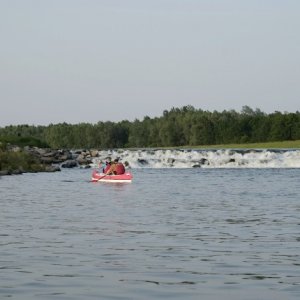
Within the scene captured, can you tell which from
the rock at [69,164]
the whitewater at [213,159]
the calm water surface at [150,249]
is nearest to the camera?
the calm water surface at [150,249]

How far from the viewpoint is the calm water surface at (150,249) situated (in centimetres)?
1404

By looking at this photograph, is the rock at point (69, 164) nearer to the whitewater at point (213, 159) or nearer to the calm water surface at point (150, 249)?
the whitewater at point (213, 159)

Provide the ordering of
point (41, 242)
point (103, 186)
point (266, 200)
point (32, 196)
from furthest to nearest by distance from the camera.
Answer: point (103, 186), point (32, 196), point (266, 200), point (41, 242)

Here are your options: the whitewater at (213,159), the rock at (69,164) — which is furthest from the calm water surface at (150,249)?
Result: the whitewater at (213,159)

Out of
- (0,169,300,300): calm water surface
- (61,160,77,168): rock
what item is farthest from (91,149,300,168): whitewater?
(0,169,300,300): calm water surface

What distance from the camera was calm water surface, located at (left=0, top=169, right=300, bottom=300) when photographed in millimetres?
14039

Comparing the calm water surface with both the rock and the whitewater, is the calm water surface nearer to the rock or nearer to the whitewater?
the rock

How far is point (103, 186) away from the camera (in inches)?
2040

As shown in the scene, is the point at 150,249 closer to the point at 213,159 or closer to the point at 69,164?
the point at 69,164

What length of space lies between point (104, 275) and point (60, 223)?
426 inches

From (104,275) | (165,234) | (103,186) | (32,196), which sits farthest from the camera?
(103,186)

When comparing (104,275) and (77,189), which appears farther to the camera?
(77,189)

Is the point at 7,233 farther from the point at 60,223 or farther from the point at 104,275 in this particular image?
the point at 104,275

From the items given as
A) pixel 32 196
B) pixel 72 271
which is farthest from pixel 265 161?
pixel 72 271
